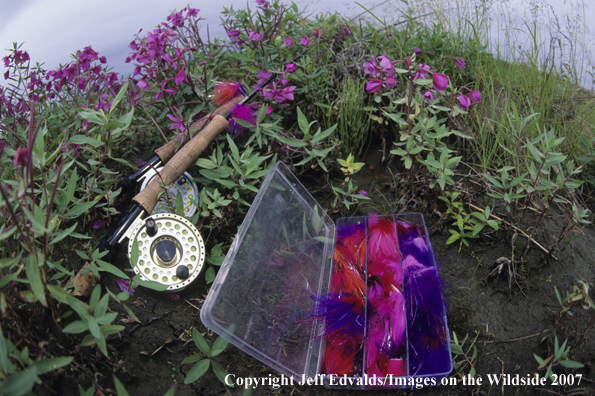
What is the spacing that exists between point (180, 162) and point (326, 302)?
92 centimetres

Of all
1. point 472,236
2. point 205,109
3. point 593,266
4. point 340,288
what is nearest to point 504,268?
point 472,236

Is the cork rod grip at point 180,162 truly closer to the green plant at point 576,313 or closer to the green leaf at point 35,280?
the green leaf at point 35,280

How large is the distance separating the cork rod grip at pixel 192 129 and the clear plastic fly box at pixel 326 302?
58 centimetres

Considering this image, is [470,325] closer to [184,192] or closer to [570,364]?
[570,364]

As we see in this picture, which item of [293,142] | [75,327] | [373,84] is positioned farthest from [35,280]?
[373,84]

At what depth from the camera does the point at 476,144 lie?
7.64 ft

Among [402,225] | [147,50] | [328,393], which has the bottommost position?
[328,393]

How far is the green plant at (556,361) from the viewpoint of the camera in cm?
143

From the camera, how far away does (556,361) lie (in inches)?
59.0

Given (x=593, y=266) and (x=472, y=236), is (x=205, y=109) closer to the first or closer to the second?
(x=472, y=236)

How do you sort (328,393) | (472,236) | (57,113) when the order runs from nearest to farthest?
(328,393) < (472,236) < (57,113)

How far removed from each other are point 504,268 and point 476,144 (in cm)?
79

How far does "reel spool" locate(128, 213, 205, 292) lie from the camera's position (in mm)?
1706

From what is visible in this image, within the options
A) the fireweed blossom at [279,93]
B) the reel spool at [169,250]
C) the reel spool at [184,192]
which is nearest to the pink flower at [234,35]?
the fireweed blossom at [279,93]
